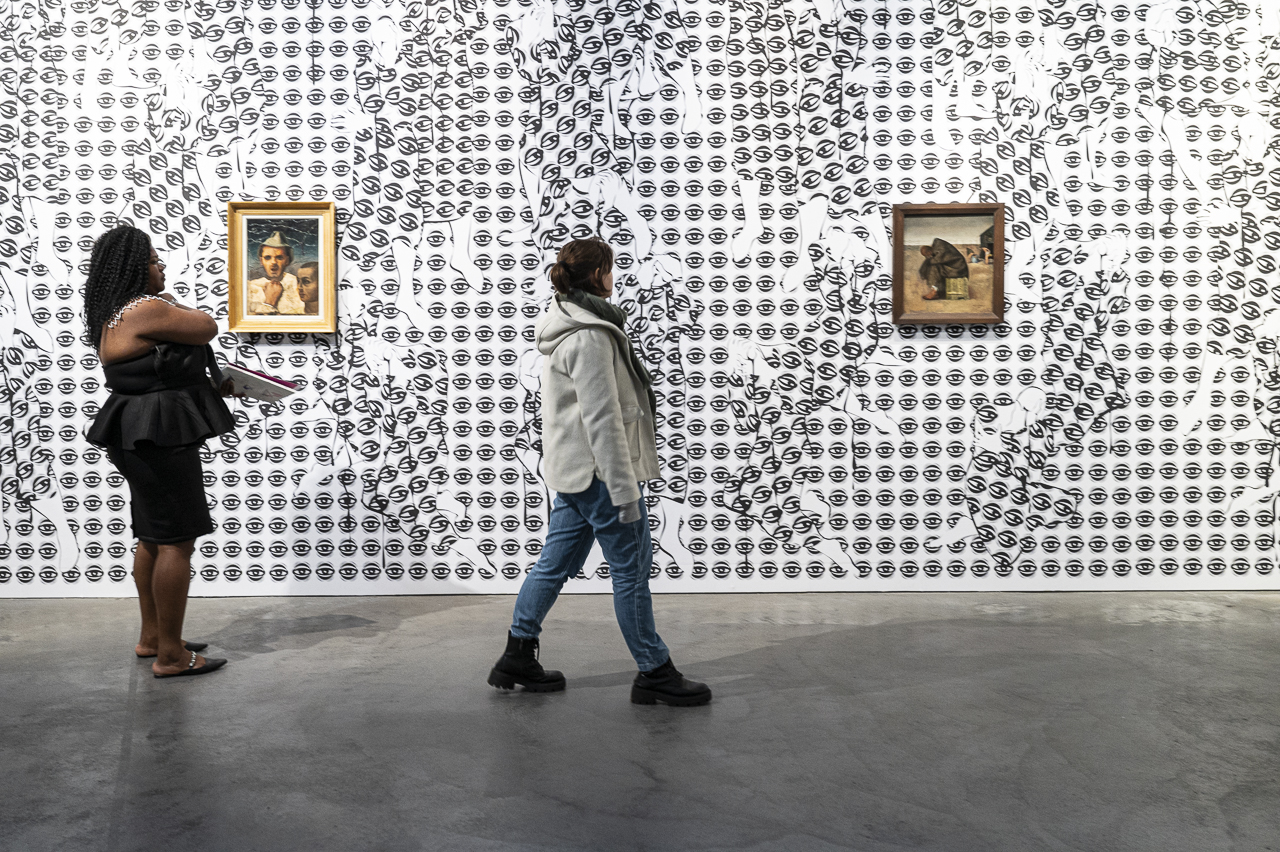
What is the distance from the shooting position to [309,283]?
489 cm

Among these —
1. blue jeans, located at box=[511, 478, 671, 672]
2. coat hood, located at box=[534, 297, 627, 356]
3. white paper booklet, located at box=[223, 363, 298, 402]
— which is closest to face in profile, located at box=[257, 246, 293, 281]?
white paper booklet, located at box=[223, 363, 298, 402]

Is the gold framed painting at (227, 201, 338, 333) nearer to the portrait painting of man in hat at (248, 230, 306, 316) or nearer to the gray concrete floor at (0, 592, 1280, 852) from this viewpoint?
the portrait painting of man in hat at (248, 230, 306, 316)

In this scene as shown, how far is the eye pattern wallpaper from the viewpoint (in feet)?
16.0

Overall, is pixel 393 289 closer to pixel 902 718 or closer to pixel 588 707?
pixel 588 707

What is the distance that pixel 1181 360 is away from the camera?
16.3 ft

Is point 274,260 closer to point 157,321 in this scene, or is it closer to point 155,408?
point 157,321

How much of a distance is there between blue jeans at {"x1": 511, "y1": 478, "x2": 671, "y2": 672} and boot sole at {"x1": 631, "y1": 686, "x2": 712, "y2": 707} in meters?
0.09

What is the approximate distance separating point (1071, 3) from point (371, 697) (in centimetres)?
456

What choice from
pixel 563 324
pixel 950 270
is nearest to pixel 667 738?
pixel 563 324

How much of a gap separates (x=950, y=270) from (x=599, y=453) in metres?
2.71

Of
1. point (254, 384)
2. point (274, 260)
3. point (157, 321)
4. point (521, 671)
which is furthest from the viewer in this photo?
point (274, 260)

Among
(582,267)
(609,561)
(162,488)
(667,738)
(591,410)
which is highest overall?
(582,267)

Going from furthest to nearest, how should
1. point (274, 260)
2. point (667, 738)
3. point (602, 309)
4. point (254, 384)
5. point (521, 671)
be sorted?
point (274, 260) < point (254, 384) < point (521, 671) < point (602, 309) < point (667, 738)

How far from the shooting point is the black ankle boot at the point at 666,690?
125 inches
